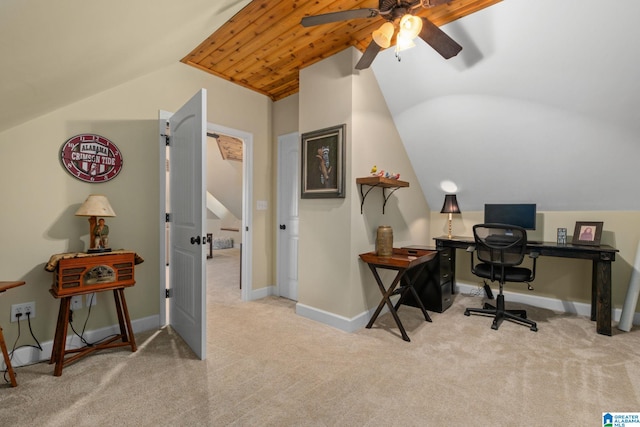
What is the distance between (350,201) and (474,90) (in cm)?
155

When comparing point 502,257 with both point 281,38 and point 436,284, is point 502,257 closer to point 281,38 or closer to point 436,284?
point 436,284

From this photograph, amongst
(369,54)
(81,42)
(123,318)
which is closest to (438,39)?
(369,54)

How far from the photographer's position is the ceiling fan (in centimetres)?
170

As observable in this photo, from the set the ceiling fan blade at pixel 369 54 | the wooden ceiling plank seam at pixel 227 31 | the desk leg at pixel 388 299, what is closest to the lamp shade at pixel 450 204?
the desk leg at pixel 388 299

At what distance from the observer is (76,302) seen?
2287mm

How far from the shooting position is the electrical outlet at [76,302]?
227cm

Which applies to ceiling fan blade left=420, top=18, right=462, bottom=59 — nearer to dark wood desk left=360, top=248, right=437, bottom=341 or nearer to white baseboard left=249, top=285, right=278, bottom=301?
dark wood desk left=360, top=248, right=437, bottom=341

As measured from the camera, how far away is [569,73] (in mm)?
2307

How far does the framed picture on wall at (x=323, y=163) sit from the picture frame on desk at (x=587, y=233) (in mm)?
2576

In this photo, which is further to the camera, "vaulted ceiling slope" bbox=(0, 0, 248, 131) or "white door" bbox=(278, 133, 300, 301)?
"white door" bbox=(278, 133, 300, 301)

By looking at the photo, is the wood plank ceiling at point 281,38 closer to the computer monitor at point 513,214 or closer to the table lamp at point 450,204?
the table lamp at point 450,204

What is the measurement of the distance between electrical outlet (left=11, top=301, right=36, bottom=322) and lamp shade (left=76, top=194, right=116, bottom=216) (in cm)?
74

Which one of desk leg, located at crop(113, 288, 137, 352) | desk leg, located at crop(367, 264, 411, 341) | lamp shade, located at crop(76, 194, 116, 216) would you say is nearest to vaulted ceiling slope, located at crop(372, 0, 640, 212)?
desk leg, located at crop(367, 264, 411, 341)

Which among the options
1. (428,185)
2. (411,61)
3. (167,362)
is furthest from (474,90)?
(167,362)
